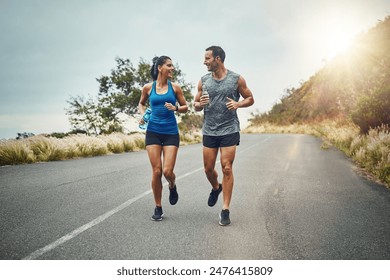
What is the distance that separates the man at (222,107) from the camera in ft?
13.5

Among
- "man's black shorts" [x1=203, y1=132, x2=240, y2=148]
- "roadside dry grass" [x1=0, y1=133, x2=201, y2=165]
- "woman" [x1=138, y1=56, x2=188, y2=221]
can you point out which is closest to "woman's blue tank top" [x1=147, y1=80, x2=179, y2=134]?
"woman" [x1=138, y1=56, x2=188, y2=221]

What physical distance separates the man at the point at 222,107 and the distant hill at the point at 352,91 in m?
9.27

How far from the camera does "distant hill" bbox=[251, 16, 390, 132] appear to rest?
11750mm

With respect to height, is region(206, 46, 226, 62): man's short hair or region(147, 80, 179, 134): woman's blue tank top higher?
region(206, 46, 226, 62): man's short hair

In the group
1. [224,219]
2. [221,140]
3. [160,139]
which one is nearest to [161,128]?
[160,139]

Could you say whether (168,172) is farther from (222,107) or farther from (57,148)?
(57,148)

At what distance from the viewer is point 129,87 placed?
22.2 meters

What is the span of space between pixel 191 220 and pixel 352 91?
15.1 meters

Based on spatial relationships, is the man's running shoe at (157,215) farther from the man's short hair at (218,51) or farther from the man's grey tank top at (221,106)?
the man's short hair at (218,51)

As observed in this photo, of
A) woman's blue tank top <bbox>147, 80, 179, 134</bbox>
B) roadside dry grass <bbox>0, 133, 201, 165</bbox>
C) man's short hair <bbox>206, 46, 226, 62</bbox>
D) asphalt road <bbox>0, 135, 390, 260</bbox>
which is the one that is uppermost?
man's short hair <bbox>206, 46, 226, 62</bbox>

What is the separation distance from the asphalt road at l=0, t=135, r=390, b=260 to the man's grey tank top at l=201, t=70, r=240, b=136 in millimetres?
1265

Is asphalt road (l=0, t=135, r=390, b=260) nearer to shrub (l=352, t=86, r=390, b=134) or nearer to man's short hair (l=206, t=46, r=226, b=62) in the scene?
man's short hair (l=206, t=46, r=226, b=62)

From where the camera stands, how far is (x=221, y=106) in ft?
13.6
